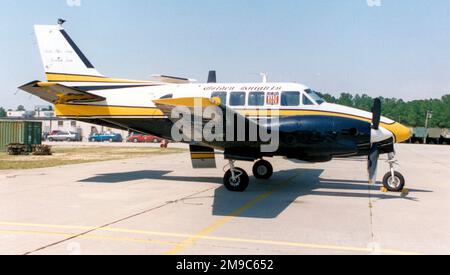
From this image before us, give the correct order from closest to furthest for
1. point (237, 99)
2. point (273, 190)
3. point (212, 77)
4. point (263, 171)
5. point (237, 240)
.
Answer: point (237, 240) → point (273, 190) → point (237, 99) → point (263, 171) → point (212, 77)

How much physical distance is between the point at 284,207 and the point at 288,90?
465 cm

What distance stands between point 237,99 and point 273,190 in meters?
3.44

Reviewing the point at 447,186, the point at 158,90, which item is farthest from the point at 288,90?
the point at 447,186

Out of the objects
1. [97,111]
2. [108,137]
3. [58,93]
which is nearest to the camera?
[58,93]

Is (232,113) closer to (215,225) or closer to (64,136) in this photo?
(215,225)

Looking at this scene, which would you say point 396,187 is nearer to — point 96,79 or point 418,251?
point 418,251

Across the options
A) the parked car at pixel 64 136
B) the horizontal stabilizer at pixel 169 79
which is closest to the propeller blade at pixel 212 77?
the horizontal stabilizer at pixel 169 79

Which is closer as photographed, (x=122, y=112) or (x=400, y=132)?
(x=400, y=132)

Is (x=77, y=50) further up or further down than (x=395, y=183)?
further up

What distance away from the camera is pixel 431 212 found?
9.43 m

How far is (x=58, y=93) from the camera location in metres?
13.8

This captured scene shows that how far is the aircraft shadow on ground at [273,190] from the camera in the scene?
31.0 ft

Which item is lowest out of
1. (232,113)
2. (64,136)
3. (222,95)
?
(64,136)

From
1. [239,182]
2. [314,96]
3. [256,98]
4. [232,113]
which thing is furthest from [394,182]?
[232,113]
